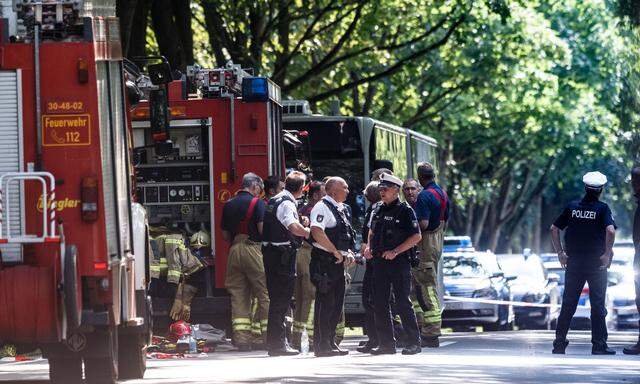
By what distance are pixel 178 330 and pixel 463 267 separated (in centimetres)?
1030

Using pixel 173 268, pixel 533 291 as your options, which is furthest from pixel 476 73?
pixel 173 268

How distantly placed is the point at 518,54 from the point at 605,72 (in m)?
12.3

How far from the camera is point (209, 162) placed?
18.4m

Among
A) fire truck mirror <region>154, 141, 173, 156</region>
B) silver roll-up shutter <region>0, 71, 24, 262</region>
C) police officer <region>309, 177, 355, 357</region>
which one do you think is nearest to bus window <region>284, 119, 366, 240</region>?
police officer <region>309, 177, 355, 357</region>

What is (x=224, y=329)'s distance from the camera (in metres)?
19.3

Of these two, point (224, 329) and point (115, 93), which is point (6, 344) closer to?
point (115, 93)

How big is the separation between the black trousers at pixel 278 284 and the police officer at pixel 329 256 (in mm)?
431

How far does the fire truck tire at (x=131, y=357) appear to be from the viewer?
45.6ft

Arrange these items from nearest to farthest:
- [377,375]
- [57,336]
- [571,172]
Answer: [57,336] < [377,375] < [571,172]

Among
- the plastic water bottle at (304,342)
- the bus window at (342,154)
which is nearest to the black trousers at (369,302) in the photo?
the plastic water bottle at (304,342)

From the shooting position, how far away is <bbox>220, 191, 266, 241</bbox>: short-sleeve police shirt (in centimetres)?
1742

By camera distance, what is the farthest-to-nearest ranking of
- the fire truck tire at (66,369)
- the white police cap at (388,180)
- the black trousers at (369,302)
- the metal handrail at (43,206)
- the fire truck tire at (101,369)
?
1. the black trousers at (369,302)
2. the white police cap at (388,180)
3. the fire truck tire at (66,369)
4. the fire truck tire at (101,369)
5. the metal handrail at (43,206)

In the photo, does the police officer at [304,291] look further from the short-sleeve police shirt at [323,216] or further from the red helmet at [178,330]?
the red helmet at [178,330]

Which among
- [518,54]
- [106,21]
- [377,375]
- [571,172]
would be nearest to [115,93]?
[106,21]
